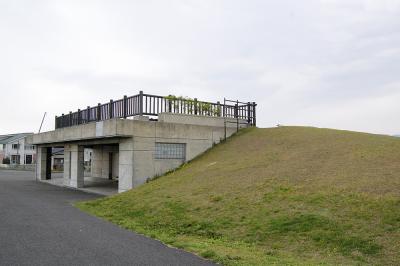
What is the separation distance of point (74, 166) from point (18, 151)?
61.5m

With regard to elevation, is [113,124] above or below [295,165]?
above

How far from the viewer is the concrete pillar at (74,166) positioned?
25016 millimetres

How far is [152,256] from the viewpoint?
7.55 meters

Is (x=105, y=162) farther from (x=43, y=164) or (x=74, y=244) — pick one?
(x=74, y=244)

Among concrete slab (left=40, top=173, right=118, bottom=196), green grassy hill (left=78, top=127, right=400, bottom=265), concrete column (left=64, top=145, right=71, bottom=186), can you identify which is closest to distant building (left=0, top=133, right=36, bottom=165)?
concrete slab (left=40, top=173, right=118, bottom=196)

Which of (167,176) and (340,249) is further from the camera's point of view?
(167,176)

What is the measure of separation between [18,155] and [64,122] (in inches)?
2242

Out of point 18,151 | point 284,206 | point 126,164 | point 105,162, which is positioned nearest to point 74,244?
point 284,206

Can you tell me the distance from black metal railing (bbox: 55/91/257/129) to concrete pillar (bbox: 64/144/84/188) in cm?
188

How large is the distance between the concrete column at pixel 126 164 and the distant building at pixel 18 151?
67.4 metres

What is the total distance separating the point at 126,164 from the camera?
19.1m

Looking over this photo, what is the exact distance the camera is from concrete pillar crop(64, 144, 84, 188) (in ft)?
82.1

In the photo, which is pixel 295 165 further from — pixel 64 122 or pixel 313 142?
pixel 64 122

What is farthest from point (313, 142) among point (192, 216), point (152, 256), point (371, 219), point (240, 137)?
point (152, 256)
